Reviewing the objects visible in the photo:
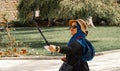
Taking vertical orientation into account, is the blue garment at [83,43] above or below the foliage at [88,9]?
above

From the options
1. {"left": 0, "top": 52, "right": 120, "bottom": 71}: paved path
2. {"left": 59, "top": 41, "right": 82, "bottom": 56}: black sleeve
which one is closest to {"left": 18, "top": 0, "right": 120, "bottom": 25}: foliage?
{"left": 0, "top": 52, "right": 120, "bottom": 71}: paved path

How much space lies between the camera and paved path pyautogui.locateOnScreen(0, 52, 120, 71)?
1082 cm

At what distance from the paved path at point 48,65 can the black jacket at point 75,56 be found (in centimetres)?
511

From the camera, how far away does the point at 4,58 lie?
1257cm

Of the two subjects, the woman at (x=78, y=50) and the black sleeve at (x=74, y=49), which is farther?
the woman at (x=78, y=50)

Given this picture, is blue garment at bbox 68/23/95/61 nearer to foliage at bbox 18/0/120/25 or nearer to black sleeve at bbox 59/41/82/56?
black sleeve at bbox 59/41/82/56

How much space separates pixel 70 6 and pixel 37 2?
12.1 feet

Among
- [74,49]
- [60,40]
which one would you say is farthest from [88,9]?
[74,49]

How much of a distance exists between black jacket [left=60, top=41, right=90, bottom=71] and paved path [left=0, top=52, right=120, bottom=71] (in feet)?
16.8

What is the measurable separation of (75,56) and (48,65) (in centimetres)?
601

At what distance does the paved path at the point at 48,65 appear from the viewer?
1082 cm

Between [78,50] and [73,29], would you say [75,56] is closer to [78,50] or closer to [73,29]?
[78,50]

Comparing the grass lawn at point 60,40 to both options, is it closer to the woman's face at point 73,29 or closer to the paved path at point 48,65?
the paved path at point 48,65

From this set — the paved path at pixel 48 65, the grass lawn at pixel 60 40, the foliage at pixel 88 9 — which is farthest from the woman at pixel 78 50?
the foliage at pixel 88 9
